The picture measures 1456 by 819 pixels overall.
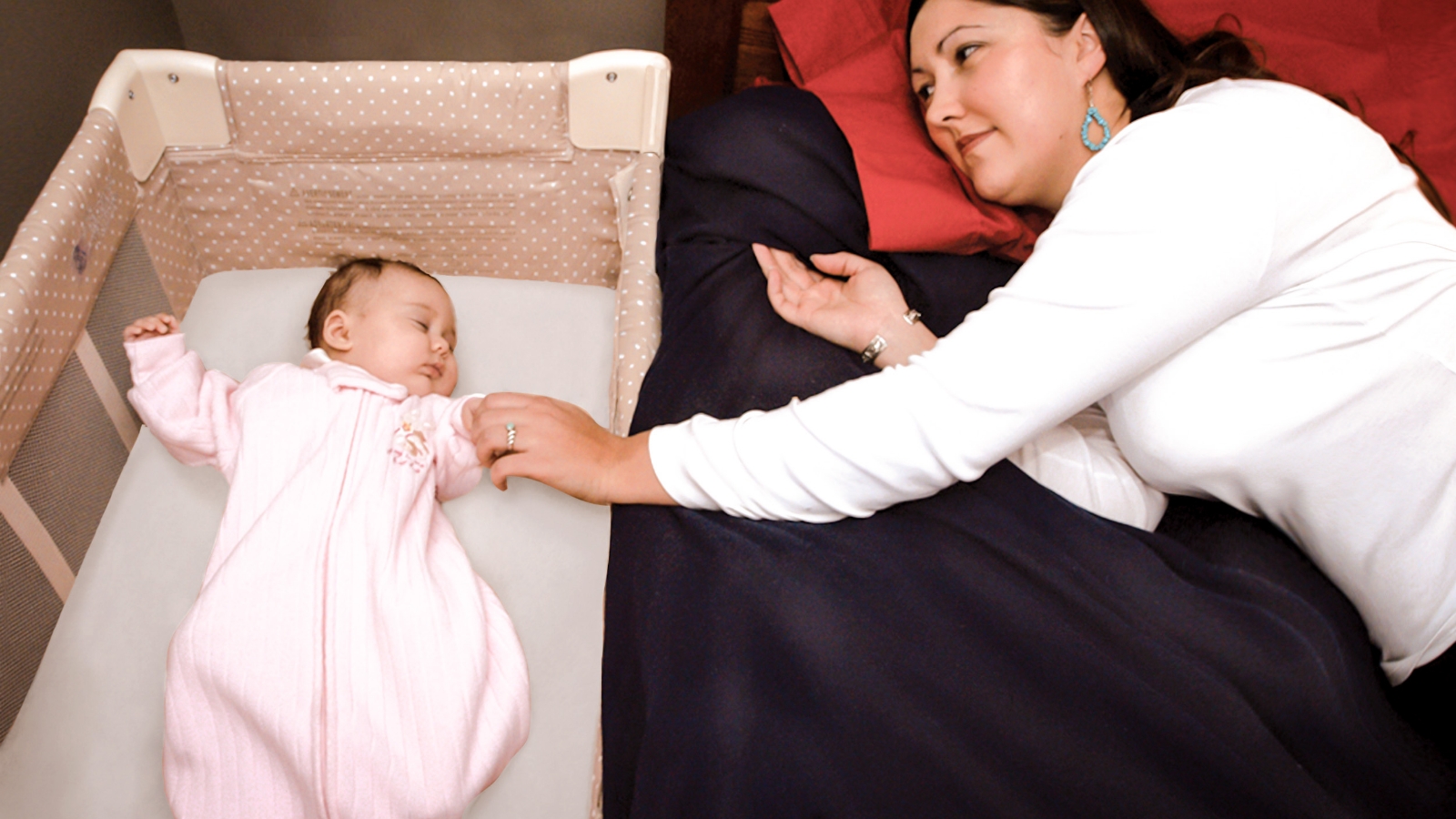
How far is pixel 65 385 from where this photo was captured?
1.04 m

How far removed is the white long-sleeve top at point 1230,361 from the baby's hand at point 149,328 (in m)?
0.79

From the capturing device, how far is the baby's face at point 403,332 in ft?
3.81

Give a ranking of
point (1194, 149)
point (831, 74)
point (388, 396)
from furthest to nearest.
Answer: point (831, 74) < point (388, 396) < point (1194, 149)

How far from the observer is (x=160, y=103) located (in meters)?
1.22

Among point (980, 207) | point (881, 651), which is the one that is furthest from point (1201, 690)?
point (980, 207)

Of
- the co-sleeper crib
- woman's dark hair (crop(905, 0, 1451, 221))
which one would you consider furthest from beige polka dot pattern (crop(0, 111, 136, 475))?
woman's dark hair (crop(905, 0, 1451, 221))

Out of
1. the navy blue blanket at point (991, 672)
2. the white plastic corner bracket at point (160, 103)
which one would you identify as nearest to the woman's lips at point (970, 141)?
the navy blue blanket at point (991, 672)

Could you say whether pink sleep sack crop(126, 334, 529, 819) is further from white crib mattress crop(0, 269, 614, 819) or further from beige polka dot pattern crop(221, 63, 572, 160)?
beige polka dot pattern crop(221, 63, 572, 160)

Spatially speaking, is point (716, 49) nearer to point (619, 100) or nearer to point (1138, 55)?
point (619, 100)

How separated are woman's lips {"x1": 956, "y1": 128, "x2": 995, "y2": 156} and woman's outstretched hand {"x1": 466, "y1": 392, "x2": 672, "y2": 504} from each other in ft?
1.70

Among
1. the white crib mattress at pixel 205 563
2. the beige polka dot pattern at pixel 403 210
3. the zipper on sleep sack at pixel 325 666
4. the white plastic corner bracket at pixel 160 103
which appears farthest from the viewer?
the beige polka dot pattern at pixel 403 210

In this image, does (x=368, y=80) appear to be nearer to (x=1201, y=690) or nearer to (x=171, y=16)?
(x=171, y=16)

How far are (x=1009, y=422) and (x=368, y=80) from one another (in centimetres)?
103

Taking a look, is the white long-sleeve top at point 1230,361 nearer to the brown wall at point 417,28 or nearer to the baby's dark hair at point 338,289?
the baby's dark hair at point 338,289
